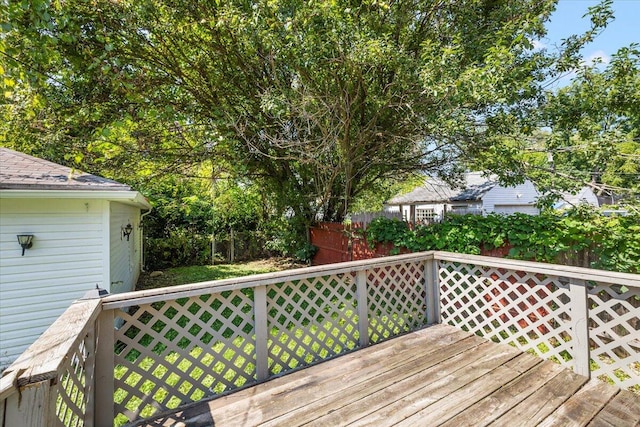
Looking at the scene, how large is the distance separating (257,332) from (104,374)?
3.72 feet

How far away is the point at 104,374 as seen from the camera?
2125 mm

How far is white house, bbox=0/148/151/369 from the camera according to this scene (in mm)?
4270

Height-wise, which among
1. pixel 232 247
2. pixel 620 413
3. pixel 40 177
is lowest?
pixel 620 413

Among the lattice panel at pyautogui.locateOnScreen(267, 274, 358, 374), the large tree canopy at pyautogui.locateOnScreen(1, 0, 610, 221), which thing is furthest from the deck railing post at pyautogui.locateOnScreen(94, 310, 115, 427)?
the large tree canopy at pyautogui.locateOnScreen(1, 0, 610, 221)

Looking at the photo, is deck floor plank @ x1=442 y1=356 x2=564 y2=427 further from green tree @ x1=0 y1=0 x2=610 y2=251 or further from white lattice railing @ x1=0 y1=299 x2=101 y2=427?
green tree @ x1=0 y1=0 x2=610 y2=251

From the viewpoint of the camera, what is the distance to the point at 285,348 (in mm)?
2922

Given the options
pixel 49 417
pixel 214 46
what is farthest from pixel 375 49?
pixel 49 417

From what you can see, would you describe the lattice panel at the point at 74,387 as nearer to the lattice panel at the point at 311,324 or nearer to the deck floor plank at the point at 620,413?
the lattice panel at the point at 311,324

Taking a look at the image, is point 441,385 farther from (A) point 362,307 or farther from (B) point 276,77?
(B) point 276,77

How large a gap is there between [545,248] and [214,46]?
5.86 meters

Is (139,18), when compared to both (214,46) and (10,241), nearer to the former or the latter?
(214,46)

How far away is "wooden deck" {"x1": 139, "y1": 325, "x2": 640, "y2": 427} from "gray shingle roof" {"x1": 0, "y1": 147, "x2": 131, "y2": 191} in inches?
145

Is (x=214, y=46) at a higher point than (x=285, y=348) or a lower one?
higher

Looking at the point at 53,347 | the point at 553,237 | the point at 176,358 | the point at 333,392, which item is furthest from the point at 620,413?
the point at 53,347
